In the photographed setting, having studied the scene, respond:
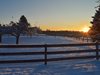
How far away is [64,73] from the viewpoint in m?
14.3

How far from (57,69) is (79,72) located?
4.47ft

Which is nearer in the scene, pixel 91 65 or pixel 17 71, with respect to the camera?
pixel 17 71

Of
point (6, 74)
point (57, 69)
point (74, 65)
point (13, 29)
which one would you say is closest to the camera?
point (6, 74)

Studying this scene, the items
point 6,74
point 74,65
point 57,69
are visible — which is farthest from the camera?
point 74,65

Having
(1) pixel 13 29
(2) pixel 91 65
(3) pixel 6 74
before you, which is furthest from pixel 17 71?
(1) pixel 13 29

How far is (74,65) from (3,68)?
408 cm

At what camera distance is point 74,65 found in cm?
1698

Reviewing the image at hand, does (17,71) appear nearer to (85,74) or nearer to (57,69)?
(57,69)

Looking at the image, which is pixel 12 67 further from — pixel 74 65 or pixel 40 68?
pixel 74 65

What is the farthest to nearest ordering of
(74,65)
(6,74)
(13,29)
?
(13,29) < (74,65) < (6,74)

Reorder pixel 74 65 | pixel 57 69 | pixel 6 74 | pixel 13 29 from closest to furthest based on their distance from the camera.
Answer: pixel 6 74 < pixel 57 69 < pixel 74 65 < pixel 13 29

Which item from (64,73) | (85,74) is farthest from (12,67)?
(85,74)

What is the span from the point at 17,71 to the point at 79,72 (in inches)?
120

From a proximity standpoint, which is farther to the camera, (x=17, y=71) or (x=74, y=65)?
(x=74, y=65)
